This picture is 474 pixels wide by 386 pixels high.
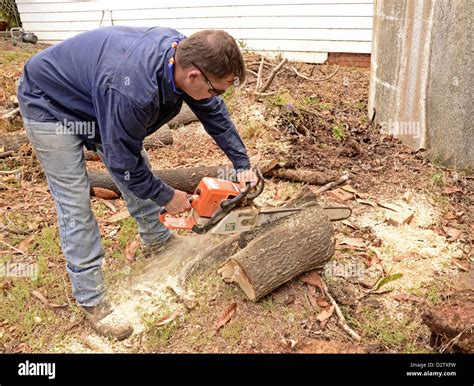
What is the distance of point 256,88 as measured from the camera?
648cm

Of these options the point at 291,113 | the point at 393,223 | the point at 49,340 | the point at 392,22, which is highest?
the point at 392,22

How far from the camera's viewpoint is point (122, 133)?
8.48ft

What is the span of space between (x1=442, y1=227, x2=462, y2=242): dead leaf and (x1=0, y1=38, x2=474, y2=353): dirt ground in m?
0.02

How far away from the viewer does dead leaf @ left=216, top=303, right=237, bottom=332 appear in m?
3.20

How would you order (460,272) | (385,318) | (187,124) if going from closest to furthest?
(385,318), (460,272), (187,124)

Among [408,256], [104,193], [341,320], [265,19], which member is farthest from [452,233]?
[265,19]

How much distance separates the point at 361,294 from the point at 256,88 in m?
3.75

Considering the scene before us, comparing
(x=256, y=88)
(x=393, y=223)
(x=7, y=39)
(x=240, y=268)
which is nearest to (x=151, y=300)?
(x=240, y=268)

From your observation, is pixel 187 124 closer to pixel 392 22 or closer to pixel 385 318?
pixel 392 22

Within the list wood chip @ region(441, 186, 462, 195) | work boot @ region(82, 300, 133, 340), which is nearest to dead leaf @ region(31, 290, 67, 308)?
work boot @ region(82, 300, 133, 340)

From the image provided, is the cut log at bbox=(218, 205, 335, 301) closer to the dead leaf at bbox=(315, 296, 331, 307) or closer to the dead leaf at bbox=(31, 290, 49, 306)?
the dead leaf at bbox=(315, 296, 331, 307)

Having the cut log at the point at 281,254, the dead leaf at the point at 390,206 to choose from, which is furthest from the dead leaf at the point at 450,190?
the cut log at the point at 281,254

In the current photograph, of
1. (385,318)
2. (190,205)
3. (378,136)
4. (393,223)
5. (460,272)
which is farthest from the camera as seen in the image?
(378,136)

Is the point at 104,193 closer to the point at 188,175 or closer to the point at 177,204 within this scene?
the point at 188,175
